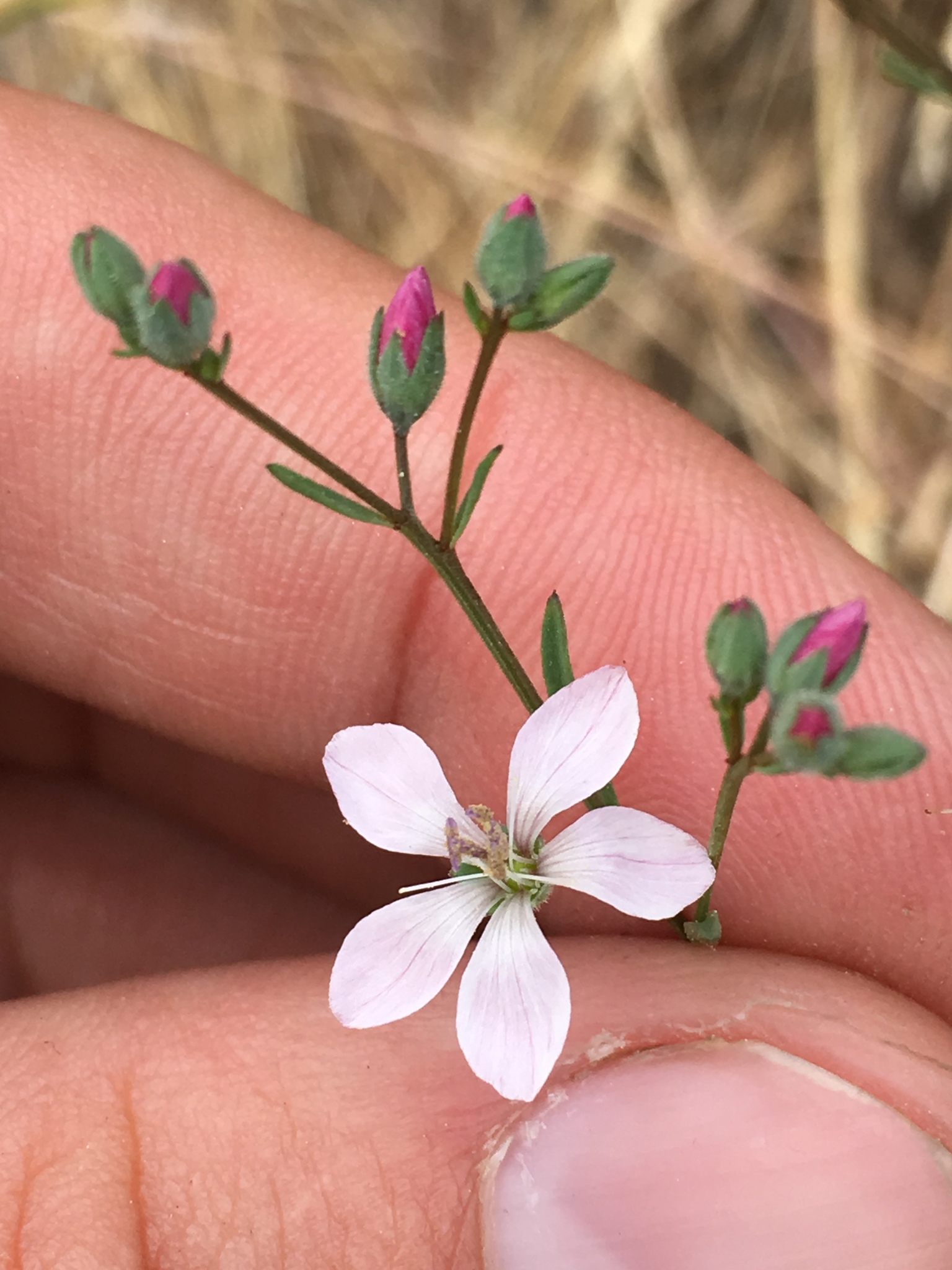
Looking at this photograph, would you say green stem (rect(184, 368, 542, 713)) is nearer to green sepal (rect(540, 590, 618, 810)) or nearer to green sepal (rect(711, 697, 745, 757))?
green sepal (rect(540, 590, 618, 810))

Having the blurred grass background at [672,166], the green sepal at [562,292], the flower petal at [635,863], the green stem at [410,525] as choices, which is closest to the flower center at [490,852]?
the flower petal at [635,863]

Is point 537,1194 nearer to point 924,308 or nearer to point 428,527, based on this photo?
point 428,527

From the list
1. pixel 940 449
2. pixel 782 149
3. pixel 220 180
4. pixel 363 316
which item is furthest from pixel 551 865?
pixel 782 149

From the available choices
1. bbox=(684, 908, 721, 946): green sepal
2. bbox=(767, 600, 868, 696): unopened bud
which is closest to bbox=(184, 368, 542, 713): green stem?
bbox=(767, 600, 868, 696): unopened bud

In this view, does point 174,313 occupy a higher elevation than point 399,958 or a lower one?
higher

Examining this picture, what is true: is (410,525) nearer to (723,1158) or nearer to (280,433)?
(280,433)

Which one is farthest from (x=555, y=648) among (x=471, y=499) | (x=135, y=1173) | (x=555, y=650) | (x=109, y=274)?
(x=135, y=1173)

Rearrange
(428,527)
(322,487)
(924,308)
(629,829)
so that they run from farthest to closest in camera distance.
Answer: (924,308) < (428,527) < (322,487) < (629,829)
